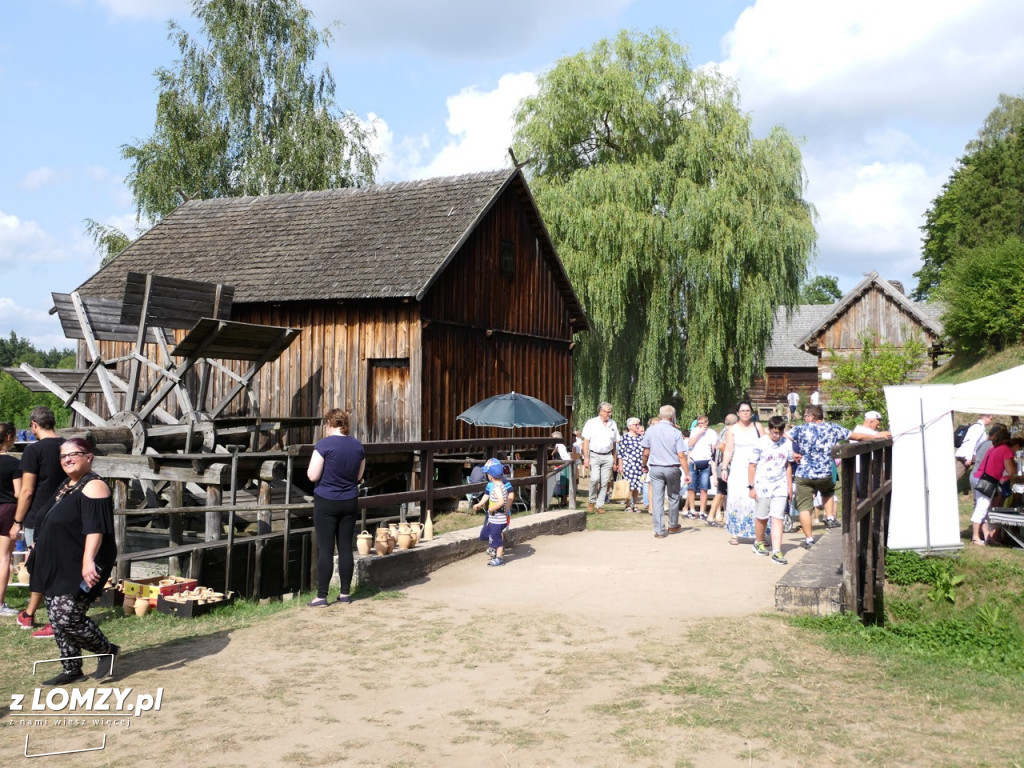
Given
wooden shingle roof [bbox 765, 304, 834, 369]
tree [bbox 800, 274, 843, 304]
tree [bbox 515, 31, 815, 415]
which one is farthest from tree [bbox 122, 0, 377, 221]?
tree [bbox 800, 274, 843, 304]

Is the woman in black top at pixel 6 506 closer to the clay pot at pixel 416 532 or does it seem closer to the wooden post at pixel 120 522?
the wooden post at pixel 120 522

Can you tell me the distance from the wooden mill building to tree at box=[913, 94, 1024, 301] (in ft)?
81.3

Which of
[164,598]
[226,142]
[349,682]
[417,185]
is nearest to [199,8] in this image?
[226,142]

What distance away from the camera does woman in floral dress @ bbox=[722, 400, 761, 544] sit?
12.3 meters

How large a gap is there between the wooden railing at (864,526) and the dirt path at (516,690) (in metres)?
0.87

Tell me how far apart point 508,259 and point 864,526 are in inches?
485

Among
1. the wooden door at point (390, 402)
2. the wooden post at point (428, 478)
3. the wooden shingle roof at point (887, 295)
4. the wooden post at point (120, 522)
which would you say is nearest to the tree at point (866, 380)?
the wooden shingle roof at point (887, 295)

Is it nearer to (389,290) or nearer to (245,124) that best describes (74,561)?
(389,290)

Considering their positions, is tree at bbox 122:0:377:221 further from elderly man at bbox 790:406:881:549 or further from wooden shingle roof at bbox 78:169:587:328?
elderly man at bbox 790:406:881:549

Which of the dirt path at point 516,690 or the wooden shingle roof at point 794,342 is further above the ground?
the wooden shingle roof at point 794,342

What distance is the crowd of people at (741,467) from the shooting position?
11.2m

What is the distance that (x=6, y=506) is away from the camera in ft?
28.5

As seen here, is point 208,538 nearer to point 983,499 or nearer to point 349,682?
point 349,682

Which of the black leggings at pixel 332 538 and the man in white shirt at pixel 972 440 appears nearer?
the black leggings at pixel 332 538
